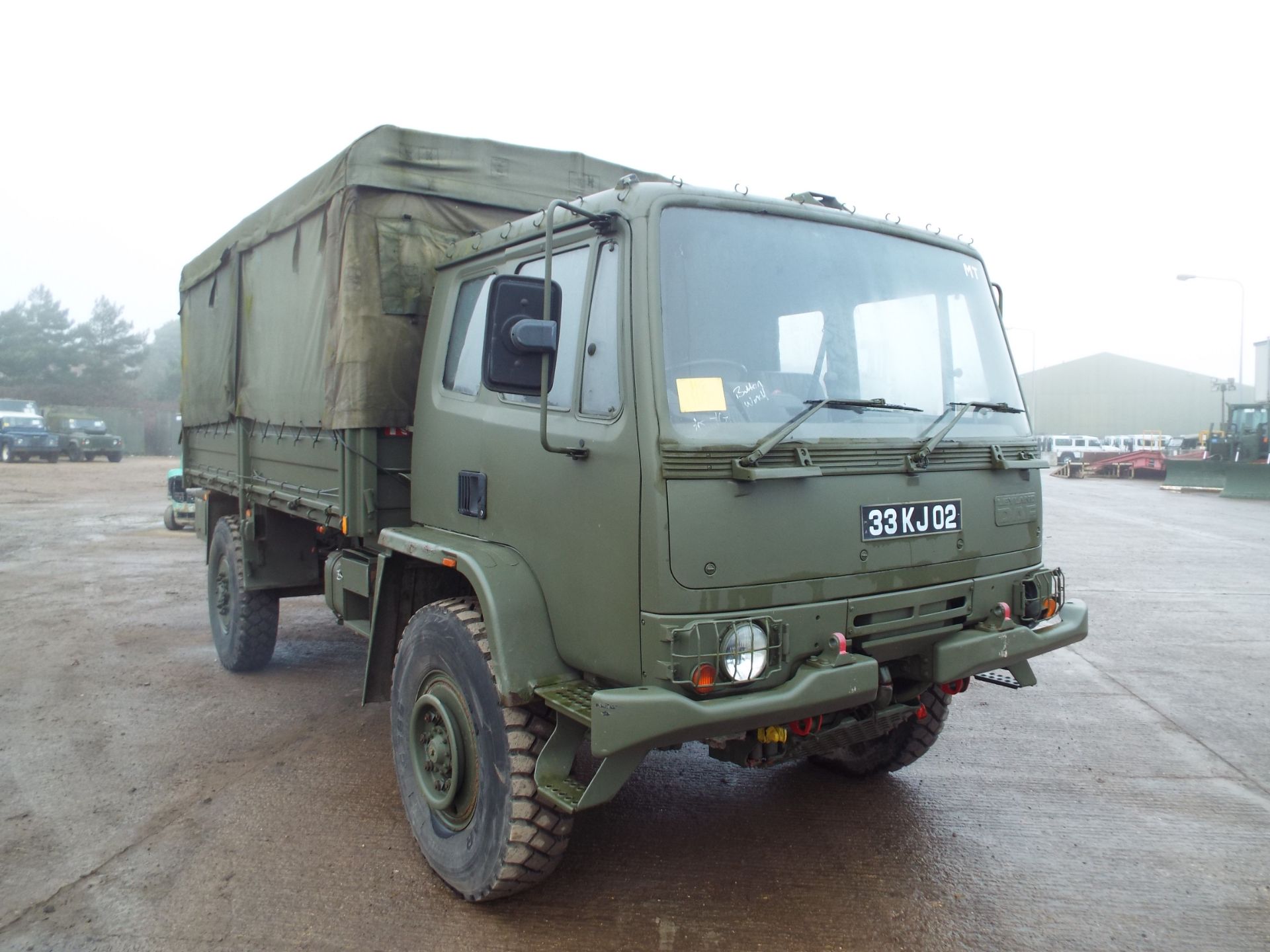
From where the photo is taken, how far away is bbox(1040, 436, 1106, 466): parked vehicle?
140 ft

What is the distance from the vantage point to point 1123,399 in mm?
84062

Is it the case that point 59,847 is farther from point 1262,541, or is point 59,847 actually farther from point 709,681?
point 1262,541

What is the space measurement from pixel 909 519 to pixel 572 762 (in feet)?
4.81

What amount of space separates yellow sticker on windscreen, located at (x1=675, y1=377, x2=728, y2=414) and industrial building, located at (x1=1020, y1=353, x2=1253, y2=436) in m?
81.2

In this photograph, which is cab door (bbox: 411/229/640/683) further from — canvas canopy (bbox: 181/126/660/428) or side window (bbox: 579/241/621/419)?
canvas canopy (bbox: 181/126/660/428)

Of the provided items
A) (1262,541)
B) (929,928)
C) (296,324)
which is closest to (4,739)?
(296,324)

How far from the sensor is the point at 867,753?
15.8ft

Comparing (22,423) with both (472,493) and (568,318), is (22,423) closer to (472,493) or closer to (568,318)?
(472,493)

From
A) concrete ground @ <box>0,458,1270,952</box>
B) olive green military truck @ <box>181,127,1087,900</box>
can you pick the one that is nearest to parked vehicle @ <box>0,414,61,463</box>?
concrete ground @ <box>0,458,1270,952</box>

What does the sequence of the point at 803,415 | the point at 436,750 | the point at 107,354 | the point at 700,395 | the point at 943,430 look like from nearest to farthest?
the point at 700,395 → the point at 803,415 → the point at 943,430 → the point at 436,750 → the point at 107,354

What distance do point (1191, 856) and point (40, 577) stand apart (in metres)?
11.5

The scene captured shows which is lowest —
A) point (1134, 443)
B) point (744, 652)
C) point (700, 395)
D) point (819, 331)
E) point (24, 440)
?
point (744, 652)

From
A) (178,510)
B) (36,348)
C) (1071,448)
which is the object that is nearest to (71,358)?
(36,348)

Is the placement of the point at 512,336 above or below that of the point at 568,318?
below
